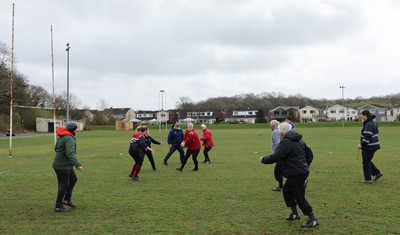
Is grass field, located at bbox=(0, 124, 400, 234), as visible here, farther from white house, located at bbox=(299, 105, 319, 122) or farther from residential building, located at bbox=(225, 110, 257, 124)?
residential building, located at bbox=(225, 110, 257, 124)

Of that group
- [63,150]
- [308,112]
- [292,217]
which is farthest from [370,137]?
[308,112]

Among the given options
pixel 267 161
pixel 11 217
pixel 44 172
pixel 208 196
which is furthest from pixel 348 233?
pixel 44 172

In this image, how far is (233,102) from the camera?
17862 cm

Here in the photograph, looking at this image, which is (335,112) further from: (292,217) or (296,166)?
(296,166)

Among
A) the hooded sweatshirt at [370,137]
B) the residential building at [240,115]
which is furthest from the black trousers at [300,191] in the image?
the residential building at [240,115]

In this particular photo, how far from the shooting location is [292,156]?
6.69 metres

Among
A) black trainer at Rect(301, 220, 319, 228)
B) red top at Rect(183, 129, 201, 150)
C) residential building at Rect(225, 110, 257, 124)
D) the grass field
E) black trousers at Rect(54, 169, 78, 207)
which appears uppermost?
residential building at Rect(225, 110, 257, 124)

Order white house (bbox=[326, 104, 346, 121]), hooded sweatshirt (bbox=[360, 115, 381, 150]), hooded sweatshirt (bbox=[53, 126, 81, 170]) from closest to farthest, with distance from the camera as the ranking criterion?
hooded sweatshirt (bbox=[53, 126, 81, 170]) < hooded sweatshirt (bbox=[360, 115, 381, 150]) < white house (bbox=[326, 104, 346, 121])

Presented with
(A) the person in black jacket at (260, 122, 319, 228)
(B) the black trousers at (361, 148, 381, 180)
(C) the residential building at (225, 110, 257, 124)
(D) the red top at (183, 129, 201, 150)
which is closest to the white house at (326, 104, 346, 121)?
(C) the residential building at (225, 110, 257, 124)

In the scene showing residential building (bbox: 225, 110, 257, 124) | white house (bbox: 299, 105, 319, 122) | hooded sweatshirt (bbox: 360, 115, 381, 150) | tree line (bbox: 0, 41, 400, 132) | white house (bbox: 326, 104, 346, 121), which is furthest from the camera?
residential building (bbox: 225, 110, 257, 124)

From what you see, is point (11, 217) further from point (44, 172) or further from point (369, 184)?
point (369, 184)

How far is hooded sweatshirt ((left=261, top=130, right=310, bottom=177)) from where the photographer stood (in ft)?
21.9

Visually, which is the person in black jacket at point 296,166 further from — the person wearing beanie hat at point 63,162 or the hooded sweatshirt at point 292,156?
the person wearing beanie hat at point 63,162

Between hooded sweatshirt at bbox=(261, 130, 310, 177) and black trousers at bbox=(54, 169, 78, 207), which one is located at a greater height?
hooded sweatshirt at bbox=(261, 130, 310, 177)
